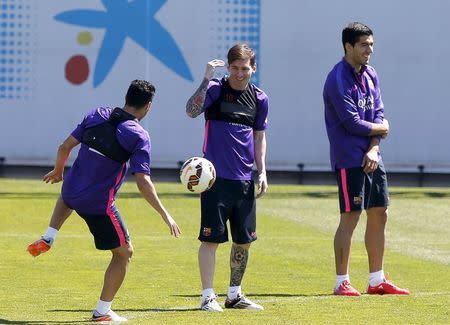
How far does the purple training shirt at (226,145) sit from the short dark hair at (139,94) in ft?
2.87

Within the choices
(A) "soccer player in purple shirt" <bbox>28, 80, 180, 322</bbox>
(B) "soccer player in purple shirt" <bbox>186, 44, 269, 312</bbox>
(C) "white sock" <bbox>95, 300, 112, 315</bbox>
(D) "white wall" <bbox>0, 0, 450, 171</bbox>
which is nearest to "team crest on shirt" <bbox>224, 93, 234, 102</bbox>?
(B) "soccer player in purple shirt" <bbox>186, 44, 269, 312</bbox>

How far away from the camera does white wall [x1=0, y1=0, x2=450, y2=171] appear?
80.2 ft

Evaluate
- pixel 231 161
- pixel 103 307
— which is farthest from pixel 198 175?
pixel 103 307

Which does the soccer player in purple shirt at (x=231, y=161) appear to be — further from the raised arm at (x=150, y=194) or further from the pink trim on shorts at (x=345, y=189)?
the raised arm at (x=150, y=194)

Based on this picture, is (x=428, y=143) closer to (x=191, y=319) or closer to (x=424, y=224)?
(x=424, y=224)

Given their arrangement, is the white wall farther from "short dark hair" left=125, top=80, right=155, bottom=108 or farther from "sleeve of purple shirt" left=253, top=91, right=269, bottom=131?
"short dark hair" left=125, top=80, right=155, bottom=108

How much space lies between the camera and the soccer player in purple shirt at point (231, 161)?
33.8ft

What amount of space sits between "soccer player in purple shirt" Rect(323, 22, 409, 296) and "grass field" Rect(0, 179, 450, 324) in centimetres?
38

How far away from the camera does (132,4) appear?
80.0 feet

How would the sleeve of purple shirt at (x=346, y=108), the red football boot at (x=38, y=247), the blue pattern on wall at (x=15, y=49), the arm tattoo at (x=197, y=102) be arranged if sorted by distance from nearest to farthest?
1. the red football boot at (x=38, y=247)
2. the arm tattoo at (x=197, y=102)
3. the sleeve of purple shirt at (x=346, y=108)
4. the blue pattern on wall at (x=15, y=49)

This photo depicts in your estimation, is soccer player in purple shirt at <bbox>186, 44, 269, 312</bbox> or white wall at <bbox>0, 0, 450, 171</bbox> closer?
soccer player in purple shirt at <bbox>186, 44, 269, 312</bbox>

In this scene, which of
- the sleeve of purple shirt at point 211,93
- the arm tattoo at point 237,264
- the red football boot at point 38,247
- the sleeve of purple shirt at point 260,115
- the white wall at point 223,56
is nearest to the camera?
the red football boot at point 38,247

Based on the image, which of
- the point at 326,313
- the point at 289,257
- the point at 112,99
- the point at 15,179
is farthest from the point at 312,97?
the point at 326,313

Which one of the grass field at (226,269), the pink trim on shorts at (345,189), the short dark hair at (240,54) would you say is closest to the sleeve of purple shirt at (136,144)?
the grass field at (226,269)
